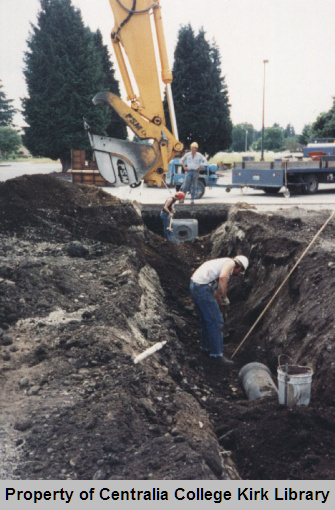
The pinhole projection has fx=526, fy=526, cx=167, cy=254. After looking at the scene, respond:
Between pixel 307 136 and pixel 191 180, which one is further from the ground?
pixel 307 136

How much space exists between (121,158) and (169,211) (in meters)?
1.60

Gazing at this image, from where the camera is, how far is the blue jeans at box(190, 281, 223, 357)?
22.6ft

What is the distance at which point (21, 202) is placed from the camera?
9.93 m

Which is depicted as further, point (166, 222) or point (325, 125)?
point (325, 125)

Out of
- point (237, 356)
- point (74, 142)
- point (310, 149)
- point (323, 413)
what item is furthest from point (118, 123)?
point (323, 413)

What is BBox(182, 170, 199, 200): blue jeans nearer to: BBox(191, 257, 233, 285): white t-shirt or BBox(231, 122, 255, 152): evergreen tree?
BBox(191, 257, 233, 285): white t-shirt

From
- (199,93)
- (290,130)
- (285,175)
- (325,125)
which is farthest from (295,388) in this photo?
(290,130)

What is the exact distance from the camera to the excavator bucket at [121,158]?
11.6 meters

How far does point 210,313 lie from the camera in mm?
6926

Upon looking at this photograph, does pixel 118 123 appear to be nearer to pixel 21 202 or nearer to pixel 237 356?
pixel 21 202

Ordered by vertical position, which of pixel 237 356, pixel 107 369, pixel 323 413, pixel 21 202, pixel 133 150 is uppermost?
pixel 133 150

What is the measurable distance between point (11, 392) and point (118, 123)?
Result: 3841cm

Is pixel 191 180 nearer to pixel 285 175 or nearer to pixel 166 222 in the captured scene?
pixel 166 222

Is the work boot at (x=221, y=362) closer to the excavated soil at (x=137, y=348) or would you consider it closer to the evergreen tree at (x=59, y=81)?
the excavated soil at (x=137, y=348)
